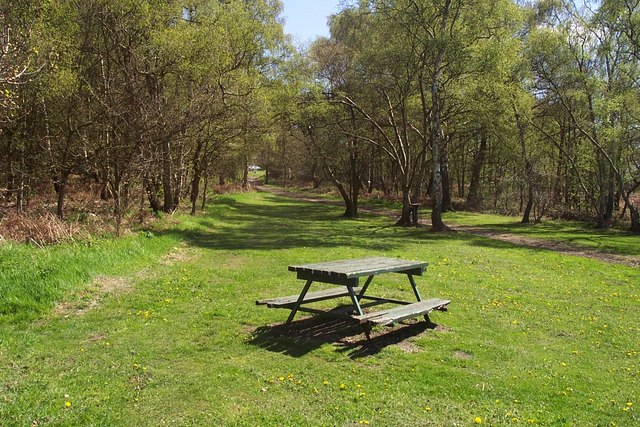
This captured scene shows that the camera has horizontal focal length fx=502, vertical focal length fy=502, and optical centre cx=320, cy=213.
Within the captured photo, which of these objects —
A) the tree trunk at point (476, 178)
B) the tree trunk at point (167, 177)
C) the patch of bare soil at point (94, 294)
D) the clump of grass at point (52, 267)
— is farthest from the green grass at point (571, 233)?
the patch of bare soil at point (94, 294)

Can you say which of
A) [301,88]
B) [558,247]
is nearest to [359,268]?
[558,247]

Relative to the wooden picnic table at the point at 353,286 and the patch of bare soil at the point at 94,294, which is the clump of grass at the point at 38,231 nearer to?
the patch of bare soil at the point at 94,294

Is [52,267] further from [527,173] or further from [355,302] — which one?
[527,173]

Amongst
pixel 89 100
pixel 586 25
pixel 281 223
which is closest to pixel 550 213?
pixel 586 25

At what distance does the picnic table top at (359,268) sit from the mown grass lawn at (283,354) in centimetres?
93

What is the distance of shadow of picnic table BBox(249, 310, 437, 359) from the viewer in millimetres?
6539

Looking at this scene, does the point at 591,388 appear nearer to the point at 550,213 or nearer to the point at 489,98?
the point at 489,98

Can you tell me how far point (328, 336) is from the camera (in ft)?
23.3

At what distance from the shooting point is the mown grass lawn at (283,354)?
4.74 metres

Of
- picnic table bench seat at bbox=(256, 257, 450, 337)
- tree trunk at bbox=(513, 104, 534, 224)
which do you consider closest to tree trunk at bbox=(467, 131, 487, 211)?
tree trunk at bbox=(513, 104, 534, 224)

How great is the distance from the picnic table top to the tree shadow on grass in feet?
2.96

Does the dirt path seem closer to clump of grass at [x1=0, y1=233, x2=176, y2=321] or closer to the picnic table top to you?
the picnic table top

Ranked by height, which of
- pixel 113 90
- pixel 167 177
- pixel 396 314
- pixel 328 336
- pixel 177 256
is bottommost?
pixel 328 336

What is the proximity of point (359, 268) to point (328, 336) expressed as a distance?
1080 millimetres
